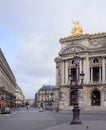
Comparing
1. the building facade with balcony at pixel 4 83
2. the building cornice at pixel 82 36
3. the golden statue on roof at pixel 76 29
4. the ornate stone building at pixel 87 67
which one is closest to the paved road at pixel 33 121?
the ornate stone building at pixel 87 67

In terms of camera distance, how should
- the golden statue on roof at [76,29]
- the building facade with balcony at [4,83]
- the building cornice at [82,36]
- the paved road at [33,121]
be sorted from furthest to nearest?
the golden statue on roof at [76,29], the building facade with balcony at [4,83], the building cornice at [82,36], the paved road at [33,121]

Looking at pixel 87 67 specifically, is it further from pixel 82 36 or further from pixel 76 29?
pixel 76 29

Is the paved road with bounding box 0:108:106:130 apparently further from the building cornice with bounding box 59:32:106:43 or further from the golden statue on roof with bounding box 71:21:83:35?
the golden statue on roof with bounding box 71:21:83:35

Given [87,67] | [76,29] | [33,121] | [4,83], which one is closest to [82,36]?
[76,29]

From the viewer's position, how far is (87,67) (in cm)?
10588

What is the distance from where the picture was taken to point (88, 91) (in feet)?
342

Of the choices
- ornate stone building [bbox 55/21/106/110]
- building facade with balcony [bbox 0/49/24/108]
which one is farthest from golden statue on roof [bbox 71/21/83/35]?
building facade with balcony [bbox 0/49/24/108]

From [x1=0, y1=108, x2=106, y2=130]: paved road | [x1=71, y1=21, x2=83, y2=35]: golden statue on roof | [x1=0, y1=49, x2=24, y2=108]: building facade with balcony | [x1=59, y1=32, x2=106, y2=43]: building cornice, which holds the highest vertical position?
[x1=71, y1=21, x2=83, y2=35]: golden statue on roof

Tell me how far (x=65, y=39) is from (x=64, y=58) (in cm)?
622

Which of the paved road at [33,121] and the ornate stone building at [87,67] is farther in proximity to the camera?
the ornate stone building at [87,67]

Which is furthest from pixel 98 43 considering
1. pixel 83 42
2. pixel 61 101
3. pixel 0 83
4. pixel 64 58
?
pixel 0 83

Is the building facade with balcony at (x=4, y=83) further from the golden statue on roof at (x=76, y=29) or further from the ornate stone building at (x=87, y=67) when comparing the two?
the golden statue on roof at (x=76, y=29)

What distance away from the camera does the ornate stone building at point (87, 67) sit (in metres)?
103

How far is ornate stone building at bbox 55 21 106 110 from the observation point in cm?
10312
